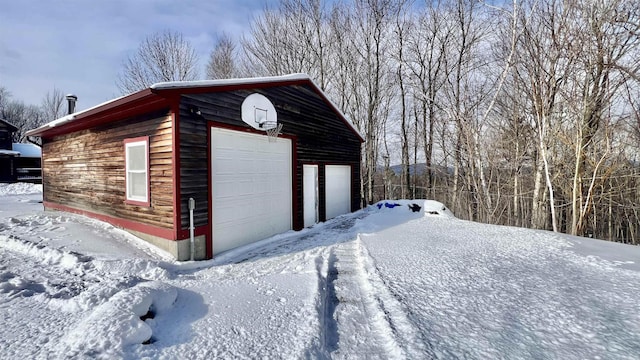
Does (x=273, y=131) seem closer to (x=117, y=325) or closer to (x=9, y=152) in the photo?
(x=117, y=325)

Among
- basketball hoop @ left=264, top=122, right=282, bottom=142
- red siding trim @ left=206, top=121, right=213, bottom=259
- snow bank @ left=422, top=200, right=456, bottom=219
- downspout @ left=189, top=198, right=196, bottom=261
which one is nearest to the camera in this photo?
downspout @ left=189, top=198, right=196, bottom=261

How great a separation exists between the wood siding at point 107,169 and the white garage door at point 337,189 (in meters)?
5.01

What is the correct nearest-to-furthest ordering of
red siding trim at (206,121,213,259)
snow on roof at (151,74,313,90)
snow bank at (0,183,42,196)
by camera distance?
snow on roof at (151,74,313,90) → red siding trim at (206,121,213,259) → snow bank at (0,183,42,196)

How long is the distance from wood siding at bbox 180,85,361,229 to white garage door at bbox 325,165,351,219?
0.28 metres

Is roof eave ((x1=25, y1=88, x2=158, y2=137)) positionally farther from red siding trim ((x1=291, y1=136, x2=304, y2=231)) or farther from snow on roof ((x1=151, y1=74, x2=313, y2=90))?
red siding trim ((x1=291, y1=136, x2=304, y2=231))

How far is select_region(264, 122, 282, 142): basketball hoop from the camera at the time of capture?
647cm

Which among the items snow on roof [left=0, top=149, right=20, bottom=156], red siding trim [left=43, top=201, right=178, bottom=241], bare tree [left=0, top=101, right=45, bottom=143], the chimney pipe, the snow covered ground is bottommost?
the snow covered ground

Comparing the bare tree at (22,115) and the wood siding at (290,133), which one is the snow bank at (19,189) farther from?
the bare tree at (22,115)

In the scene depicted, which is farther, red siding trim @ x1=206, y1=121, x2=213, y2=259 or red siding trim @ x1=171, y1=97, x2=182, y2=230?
red siding trim @ x1=206, y1=121, x2=213, y2=259

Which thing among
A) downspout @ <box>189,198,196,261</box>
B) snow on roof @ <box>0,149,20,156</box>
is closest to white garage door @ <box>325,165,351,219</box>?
downspout @ <box>189,198,196,261</box>

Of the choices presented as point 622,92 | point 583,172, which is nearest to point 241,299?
point 583,172

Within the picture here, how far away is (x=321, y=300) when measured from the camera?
324 cm

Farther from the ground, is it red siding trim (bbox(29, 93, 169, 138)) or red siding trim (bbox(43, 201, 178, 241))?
red siding trim (bbox(29, 93, 169, 138))

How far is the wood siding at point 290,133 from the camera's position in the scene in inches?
196
